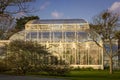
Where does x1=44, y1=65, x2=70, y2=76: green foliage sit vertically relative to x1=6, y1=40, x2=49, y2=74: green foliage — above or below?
below

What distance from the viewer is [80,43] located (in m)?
53.3

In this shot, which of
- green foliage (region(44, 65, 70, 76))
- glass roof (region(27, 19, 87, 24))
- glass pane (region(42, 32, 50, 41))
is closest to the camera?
green foliage (region(44, 65, 70, 76))

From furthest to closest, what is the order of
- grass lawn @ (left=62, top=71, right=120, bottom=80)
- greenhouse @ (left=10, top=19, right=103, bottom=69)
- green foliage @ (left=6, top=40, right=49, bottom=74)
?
greenhouse @ (left=10, top=19, right=103, bottom=69), green foliage @ (left=6, top=40, right=49, bottom=74), grass lawn @ (left=62, top=71, right=120, bottom=80)

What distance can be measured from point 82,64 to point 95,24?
9.01 meters

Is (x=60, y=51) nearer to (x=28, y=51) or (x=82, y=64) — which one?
(x=82, y=64)

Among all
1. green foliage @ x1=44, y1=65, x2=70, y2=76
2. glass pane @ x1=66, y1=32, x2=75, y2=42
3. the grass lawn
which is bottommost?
the grass lawn

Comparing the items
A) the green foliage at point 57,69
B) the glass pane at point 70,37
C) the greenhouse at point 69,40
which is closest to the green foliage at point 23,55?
the green foliage at point 57,69

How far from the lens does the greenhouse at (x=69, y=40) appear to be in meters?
52.5

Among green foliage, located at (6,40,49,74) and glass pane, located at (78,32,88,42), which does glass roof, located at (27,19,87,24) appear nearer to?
glass pane, located at (78,32,88,42)

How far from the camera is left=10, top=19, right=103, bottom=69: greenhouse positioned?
52466 mm

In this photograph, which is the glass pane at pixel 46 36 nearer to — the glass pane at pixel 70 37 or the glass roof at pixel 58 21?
the glass pane at pixel 70 37

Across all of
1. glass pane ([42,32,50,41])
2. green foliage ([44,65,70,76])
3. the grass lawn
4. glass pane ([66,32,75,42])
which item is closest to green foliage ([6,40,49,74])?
green foliage ([44,65,70,76])

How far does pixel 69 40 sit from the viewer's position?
2119 inches

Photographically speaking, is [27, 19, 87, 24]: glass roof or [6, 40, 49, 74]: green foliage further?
[27, 19, 87, 24]: glass roof
